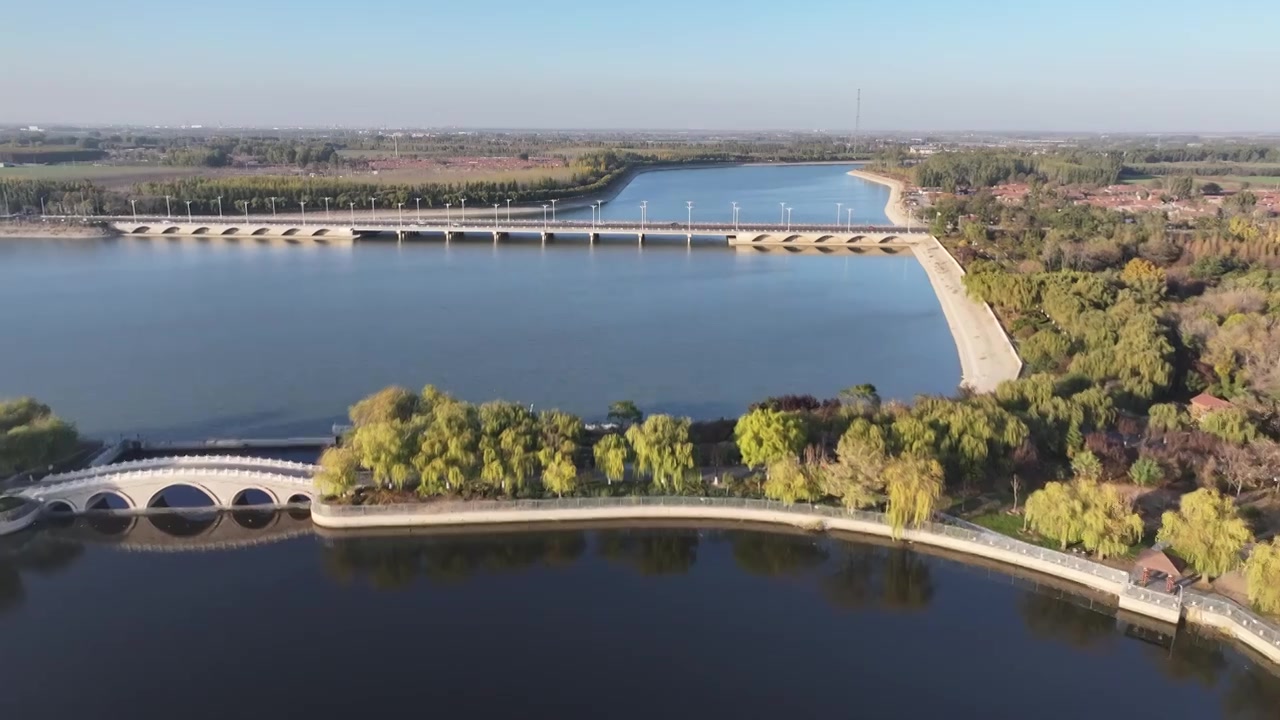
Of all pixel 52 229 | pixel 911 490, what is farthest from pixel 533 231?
pixel 911 490

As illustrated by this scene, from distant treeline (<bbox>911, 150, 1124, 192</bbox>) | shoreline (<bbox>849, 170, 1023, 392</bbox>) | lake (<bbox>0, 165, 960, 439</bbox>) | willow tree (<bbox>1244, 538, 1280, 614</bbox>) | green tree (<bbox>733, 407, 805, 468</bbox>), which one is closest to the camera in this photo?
willow tree (<bbox>1244, 538, 1280, 614</bbox>)

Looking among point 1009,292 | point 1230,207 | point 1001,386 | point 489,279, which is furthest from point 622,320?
point 1230,207

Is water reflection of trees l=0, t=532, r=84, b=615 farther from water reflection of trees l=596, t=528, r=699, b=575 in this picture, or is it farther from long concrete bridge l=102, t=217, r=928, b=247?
long concrete bridge l=102, t=217, r=928, b=247

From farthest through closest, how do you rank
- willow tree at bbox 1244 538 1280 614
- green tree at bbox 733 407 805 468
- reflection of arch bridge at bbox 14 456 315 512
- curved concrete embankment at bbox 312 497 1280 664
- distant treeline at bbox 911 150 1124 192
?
distant treeline at bbox 911 150 1124 192
green tree at bbox 733 407 805 468
reflection of arch bridge at bbox 14 456 315 512
curved concrete embankment at bbox 312 497 1280 664
willow tree at bbox 1244 538 1280 614

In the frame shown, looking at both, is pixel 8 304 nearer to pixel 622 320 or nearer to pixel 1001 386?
pixel 622 320

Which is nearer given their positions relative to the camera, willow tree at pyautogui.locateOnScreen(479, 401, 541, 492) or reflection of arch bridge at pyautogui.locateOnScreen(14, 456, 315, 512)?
willow tree at pyautogui.locateOnScreen(479, 401, 541, 492)

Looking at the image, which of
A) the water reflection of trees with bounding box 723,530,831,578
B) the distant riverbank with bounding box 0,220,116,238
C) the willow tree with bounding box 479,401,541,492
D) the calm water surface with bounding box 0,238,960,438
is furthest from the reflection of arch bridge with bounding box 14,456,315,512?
the distant riverbank with bounding box 0,220,116,238
